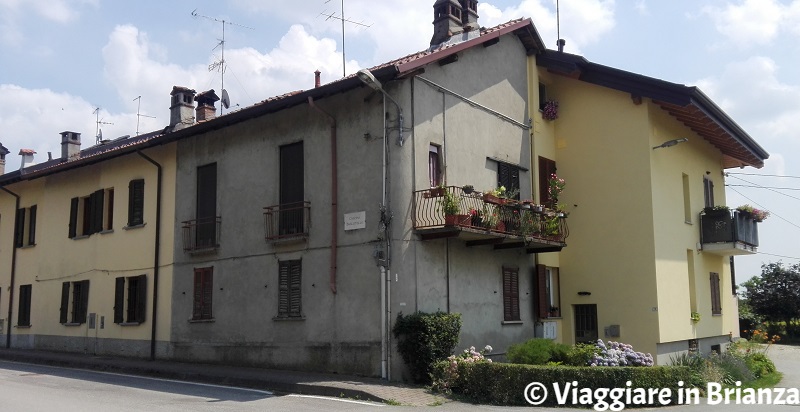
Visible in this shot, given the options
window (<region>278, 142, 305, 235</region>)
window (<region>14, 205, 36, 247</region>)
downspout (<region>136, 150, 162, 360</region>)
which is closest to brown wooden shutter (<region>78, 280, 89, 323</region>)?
downspout (<region>136, 150, 162, 360</region>)

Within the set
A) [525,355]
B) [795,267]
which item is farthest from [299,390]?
[795,267]

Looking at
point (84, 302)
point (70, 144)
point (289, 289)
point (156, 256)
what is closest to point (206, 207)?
point (156, 256)

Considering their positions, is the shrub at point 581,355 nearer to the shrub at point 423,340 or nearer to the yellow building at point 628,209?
the shrub at point 423,340

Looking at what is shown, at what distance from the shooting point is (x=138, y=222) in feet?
72.8

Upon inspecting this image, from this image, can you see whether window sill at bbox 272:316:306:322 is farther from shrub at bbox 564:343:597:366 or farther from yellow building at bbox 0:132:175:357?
shrub at bbox 564:343:597:366

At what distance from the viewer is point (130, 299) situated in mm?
22047

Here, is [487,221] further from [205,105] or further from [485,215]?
[205,105]

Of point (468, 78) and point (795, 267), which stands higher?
point (468, 78)

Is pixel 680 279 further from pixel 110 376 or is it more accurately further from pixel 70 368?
pixel 70 368

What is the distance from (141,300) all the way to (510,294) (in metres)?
10.6

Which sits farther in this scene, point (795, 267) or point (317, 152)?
point (795, 267)

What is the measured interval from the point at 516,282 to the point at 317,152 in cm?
Answer: 612

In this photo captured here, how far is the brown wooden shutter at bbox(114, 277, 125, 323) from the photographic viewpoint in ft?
72.6

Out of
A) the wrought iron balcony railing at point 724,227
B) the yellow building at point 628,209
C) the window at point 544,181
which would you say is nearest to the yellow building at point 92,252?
the window at point 544,181
